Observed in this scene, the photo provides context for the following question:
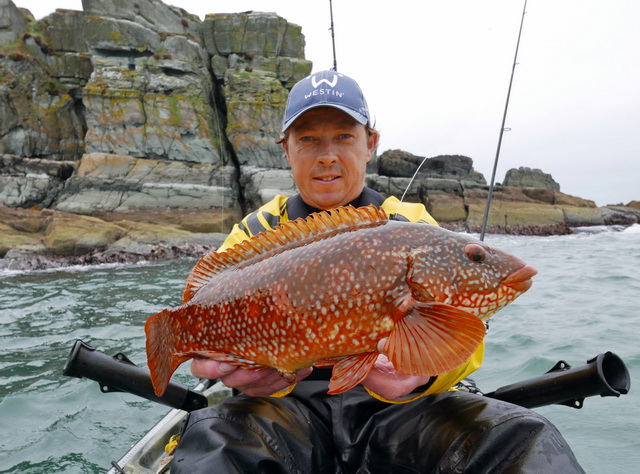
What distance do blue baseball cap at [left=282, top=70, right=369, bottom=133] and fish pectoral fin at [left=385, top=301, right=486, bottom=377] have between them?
1.78 metres

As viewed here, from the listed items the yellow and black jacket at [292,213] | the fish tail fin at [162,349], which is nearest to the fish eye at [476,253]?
the yellow and black jacket at [292,213]

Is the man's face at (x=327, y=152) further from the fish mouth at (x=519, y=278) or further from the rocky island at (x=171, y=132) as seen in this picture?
the rocky island at (x=171, y=132)

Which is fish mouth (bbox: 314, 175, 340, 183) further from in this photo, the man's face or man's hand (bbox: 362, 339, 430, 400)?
man's hand (bbox: 362, 339, 430, 400)

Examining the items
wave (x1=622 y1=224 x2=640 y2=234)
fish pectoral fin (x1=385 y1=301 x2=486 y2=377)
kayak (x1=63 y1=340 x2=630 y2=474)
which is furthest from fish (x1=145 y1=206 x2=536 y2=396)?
wave (x1=622 y1=224 x2=640 y2=234)

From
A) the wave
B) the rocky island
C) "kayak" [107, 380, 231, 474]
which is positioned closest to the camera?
"kayak" [107, 380, 231, 474]

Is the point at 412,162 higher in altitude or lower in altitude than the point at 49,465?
higher

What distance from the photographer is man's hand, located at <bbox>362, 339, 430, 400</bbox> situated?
2518mm

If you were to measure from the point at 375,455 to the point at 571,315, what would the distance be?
8172mm

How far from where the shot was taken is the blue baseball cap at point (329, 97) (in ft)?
10.9

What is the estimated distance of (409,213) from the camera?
12.3 feet

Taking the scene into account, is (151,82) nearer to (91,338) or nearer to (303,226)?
(91,338)

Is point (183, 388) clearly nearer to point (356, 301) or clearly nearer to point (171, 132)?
point (356, 301)

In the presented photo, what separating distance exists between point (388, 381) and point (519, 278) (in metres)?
0.88

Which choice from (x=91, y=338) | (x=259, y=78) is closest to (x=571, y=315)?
(x=91, y=338)
